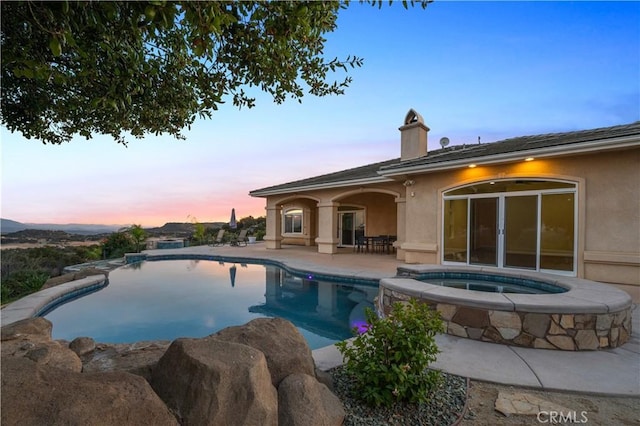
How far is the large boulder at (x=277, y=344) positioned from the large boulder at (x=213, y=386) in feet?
1.40

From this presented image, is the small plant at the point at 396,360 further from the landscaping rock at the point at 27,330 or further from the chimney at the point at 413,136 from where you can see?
the chimney at the point at 413,136

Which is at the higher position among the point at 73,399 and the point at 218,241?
the point at 73,399

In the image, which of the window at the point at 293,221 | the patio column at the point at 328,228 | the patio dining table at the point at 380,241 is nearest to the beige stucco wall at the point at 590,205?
Answer: the patio dining table at the point at 380,241

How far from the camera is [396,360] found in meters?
2.91

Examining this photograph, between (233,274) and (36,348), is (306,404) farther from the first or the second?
(233,274)

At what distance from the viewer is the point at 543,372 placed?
3.70 meters

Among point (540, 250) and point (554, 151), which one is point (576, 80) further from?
point (540, 250)

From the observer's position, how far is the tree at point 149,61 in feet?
7.00

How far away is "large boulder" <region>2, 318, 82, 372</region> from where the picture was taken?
8.70ft

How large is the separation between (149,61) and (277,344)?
346cm

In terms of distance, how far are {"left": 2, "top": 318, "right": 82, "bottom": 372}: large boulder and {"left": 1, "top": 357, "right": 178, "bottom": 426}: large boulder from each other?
0.66 metres

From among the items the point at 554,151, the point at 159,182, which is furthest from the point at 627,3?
the point at 159,182

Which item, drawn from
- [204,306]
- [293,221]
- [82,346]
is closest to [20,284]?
[204,306]

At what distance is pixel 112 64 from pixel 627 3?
43.6 feet
